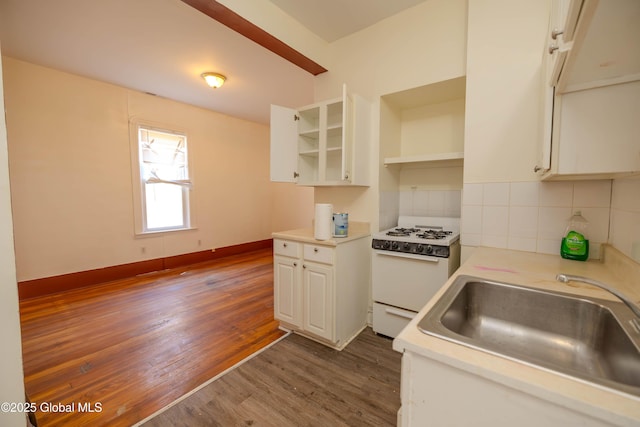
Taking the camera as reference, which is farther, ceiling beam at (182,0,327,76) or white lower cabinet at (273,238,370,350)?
white lower cabinet at (273,238,370,350)

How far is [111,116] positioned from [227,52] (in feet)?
6.75

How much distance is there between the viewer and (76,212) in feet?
10.8

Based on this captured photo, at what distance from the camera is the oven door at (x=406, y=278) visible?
1.86 meters

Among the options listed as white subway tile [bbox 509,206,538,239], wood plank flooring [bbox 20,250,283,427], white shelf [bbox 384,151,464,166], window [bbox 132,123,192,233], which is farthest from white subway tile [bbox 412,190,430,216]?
window [bbox 132,123,192,233]

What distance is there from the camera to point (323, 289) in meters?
2.02

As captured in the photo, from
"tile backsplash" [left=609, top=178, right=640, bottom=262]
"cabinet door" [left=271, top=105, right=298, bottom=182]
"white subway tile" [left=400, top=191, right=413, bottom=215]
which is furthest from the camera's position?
"white subway tile" [left=400, top=191, right=413, bottom=215]

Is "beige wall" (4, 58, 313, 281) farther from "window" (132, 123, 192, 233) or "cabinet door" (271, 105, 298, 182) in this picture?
"cabinet door" (271, 105, 298, 182)

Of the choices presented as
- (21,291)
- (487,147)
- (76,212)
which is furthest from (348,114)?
(21,291)

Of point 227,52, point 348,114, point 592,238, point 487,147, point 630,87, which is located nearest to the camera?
point 630,87

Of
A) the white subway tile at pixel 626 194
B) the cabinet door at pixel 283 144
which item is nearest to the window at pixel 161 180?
the cabinet door at pixel 283 144

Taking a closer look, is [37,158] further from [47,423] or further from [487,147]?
[487,147]

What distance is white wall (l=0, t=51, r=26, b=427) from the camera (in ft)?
2.93

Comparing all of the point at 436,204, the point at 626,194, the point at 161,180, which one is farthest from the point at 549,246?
the point at 161,180

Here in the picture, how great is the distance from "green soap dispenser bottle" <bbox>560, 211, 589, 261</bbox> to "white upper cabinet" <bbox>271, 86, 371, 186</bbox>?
4.52 ft
